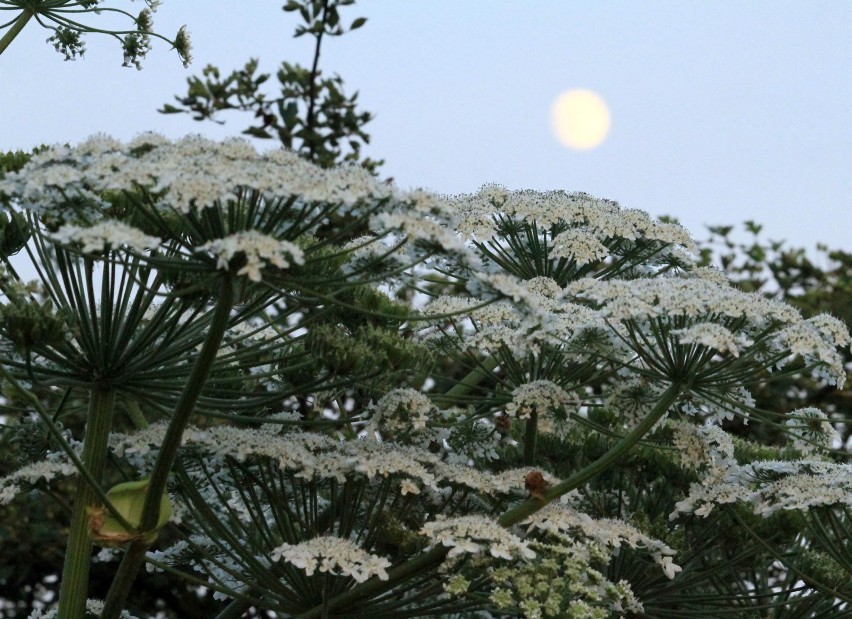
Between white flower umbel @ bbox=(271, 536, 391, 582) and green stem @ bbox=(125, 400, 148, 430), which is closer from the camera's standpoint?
white flower umbel @ bbox=(271, 536, 391, 582)

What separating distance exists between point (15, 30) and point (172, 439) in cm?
385

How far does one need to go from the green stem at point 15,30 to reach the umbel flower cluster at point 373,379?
1.74m

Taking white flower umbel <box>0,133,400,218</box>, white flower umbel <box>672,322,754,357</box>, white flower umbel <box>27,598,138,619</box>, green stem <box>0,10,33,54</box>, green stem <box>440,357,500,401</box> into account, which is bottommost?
white flower umbel <box>27,598,138,619</box>

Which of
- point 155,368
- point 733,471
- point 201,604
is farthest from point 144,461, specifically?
point 201,604

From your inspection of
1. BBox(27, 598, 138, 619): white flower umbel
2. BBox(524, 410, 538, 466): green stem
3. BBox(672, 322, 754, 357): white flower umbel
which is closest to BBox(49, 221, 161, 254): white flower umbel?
BBox(672, 322, 754, 357): white flower umbel

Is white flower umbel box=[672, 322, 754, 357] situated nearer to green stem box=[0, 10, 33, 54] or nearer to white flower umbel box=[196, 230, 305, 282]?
white flower umbel box=[196, 230, 305, 282]

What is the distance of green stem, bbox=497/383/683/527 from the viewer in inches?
257

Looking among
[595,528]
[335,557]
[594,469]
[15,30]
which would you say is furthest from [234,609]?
[15,30]

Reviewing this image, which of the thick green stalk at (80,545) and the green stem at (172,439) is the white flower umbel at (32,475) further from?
the green stem at (172,439)

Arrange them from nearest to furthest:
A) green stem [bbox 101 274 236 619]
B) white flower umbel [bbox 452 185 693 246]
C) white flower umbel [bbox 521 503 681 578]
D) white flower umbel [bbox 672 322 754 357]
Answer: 1. green stem [bbox 101 274 236 619]
2. white flower umbel [bbox 672 322 754 357]
3. white flower umbel [bbox 521 503 681 578]
4. white flower umbel [bbox 452 185 693 246]

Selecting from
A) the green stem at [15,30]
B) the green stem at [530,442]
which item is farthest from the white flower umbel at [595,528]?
the green stem at [15,30]

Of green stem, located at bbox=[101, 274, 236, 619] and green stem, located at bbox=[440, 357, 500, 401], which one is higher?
green stem, located at bbox=[440, 357, 500, 401]

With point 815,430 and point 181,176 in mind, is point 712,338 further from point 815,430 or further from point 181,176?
point 815,430

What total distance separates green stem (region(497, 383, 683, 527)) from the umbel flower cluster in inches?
0.5
